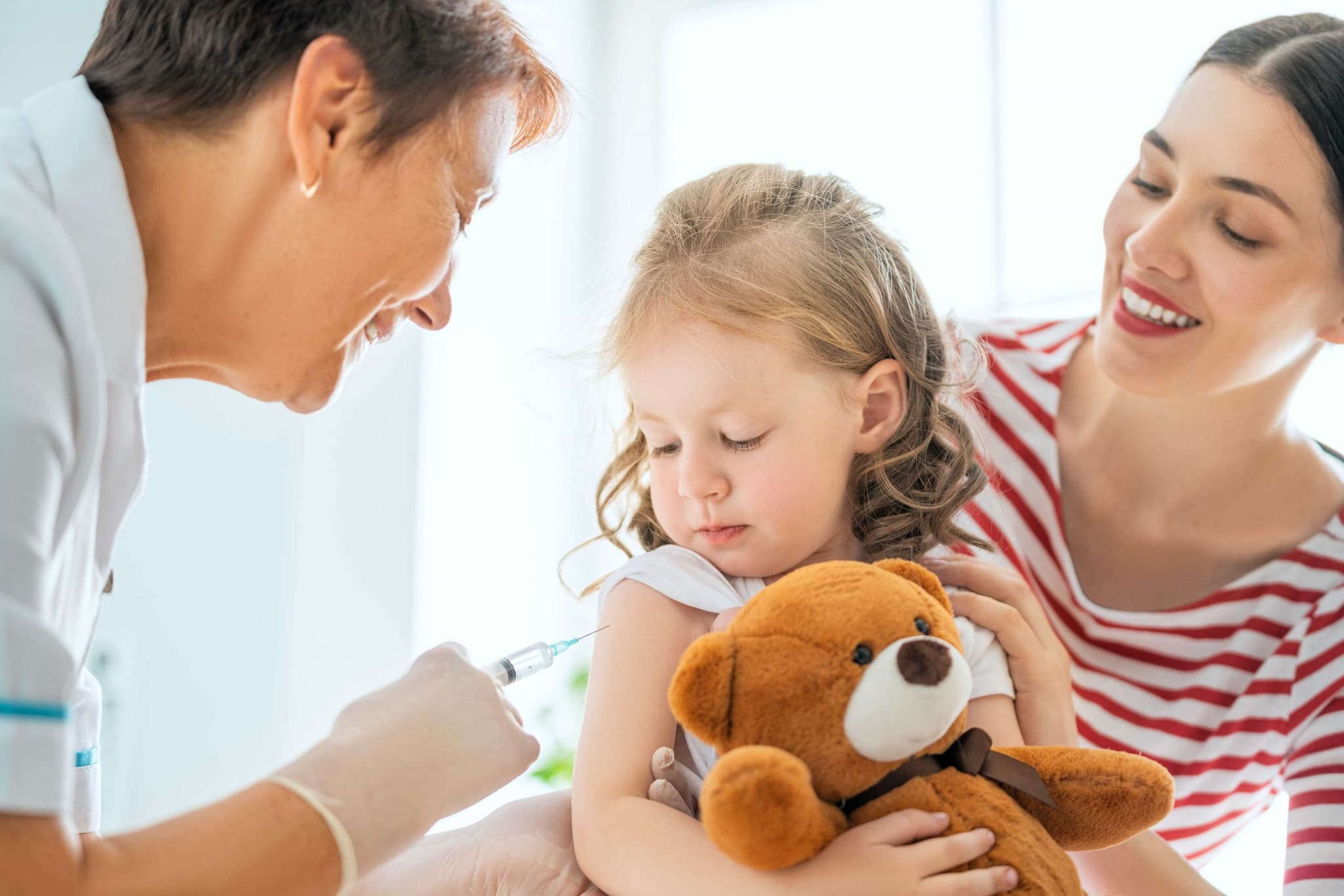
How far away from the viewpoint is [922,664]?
826mm

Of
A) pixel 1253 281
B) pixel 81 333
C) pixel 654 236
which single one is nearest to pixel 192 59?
pixel 81 333

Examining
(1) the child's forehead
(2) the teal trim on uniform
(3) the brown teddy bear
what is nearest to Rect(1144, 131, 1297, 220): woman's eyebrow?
(1) the child's forehead

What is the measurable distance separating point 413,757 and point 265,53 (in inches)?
24.9

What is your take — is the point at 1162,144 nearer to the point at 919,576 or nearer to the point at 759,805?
the point at 919,576

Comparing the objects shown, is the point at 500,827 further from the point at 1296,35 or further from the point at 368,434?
the point at 368,434

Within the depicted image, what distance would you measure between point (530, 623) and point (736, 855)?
3285 millimetres

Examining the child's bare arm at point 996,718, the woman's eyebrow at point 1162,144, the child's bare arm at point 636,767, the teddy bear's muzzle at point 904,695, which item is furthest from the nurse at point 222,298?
the woman's eyebrow at point 1162,144

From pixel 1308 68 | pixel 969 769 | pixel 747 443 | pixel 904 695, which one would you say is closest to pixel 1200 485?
pixel 1308 68

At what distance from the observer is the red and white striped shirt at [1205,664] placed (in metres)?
1.54

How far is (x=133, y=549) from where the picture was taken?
2.96 meters

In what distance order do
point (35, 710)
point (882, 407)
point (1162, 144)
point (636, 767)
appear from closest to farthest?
point (35, 710) → point (636, 767) → point (882, 407) → point (1162, 144)

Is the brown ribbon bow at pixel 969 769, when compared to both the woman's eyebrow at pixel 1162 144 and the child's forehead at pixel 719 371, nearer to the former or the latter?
the child's forehead at pixel 719 371

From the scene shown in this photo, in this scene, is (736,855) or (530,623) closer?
(736,855)

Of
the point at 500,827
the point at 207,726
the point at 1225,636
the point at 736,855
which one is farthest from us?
the point at 207,726
